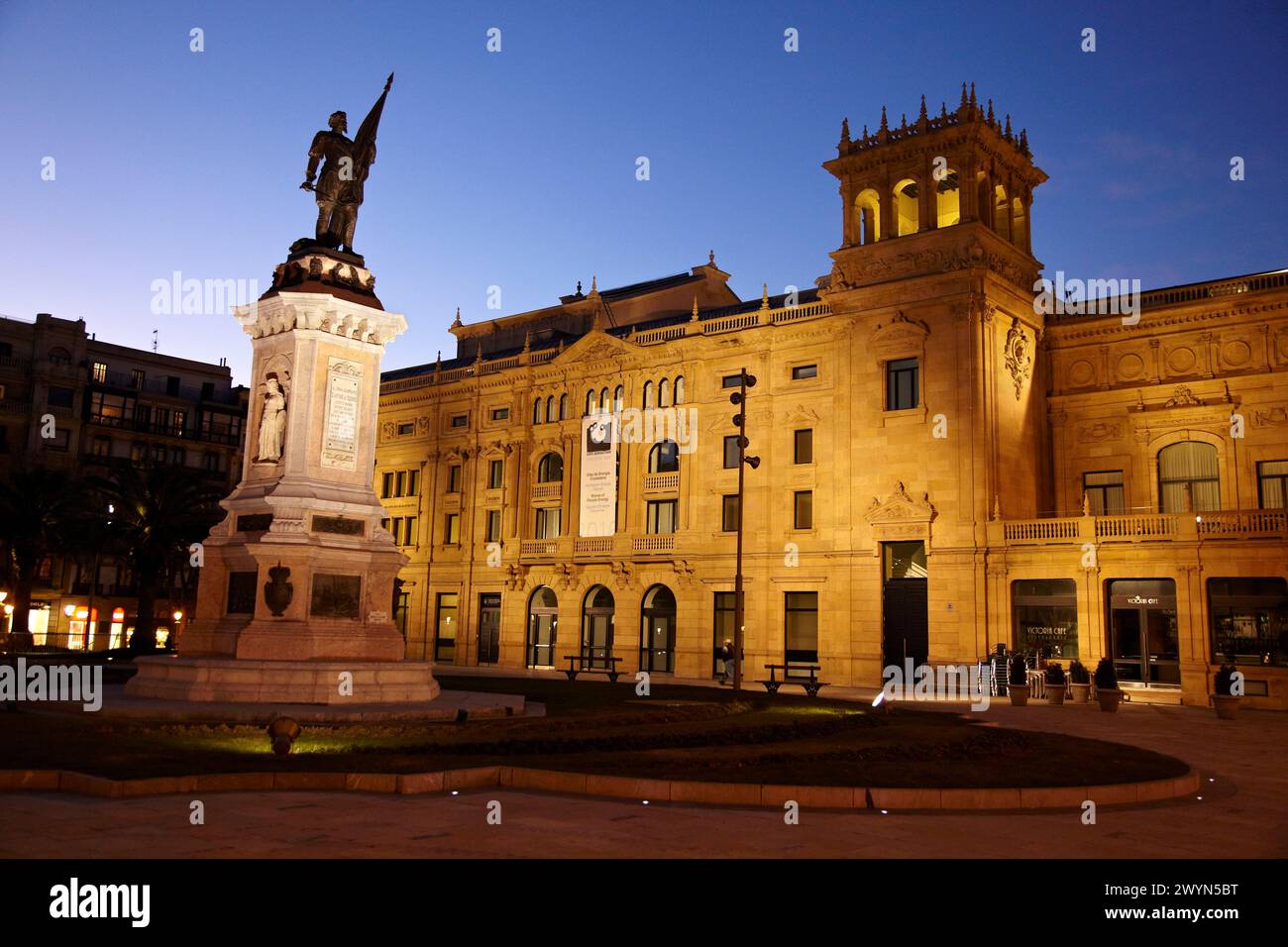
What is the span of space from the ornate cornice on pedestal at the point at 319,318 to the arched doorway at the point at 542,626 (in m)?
32.7

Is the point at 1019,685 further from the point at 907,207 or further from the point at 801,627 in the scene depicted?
the point at 907,207

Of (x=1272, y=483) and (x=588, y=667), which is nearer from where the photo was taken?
(x=1272, y=483)

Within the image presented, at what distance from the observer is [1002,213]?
150 ft

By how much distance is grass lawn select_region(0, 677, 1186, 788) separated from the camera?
1222 centimetres

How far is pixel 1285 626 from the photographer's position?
33.4 meters

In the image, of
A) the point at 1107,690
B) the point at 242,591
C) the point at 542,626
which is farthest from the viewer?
the point at 542,626

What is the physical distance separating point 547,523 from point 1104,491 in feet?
88.7

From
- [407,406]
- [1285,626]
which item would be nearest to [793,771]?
[1285,626]

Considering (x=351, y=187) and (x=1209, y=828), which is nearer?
(x=1209, y=828)

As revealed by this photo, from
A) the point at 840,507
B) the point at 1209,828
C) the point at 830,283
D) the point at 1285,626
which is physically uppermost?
the point at 830,283

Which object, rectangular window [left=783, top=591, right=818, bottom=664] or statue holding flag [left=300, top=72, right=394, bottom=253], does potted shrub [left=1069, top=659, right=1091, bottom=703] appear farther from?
statue holding flag [left=300, top=72, right=394, bottom=253]

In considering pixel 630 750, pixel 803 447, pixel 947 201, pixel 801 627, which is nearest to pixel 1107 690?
pixel 801 627
